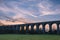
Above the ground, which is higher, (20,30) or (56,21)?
(56,21)

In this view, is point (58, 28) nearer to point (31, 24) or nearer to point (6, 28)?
point (31, 24)

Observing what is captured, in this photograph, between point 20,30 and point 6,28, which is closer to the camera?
point 20,30

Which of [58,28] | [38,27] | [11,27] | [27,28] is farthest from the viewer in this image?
[11,27]

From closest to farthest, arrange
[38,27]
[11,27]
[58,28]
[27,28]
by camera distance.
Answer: [58,28]
[38,27]
[27,28]
[11,27]

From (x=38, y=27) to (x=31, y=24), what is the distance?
4078mm

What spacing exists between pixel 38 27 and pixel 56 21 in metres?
8.85

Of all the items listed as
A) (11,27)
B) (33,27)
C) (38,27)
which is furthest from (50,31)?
(11,27)

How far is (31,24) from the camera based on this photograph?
5112 cm

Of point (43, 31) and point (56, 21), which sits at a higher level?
point (56, 21)

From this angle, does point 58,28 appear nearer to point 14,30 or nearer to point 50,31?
point 50,31

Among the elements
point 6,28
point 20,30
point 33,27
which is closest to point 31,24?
point 33,27

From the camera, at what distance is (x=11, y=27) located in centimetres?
5953

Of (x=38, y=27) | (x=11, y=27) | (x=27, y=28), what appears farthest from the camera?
(x=11, y=27)

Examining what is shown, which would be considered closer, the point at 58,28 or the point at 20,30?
the point at 58,28
